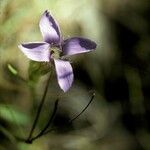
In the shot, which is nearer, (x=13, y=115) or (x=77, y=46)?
(x=77, y=46)

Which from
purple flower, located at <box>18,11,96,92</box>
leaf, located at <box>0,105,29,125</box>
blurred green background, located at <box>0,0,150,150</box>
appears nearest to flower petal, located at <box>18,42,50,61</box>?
purple flower, located at <box>18,11,96,92</box>

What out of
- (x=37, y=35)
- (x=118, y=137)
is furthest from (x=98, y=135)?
(x=37, y=35)

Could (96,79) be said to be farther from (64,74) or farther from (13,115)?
(64,74)

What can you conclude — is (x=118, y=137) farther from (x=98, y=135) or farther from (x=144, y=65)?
(x=144, y=65)

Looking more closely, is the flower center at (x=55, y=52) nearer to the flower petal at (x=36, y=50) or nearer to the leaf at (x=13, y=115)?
the flower petal at (x=36, y=50)

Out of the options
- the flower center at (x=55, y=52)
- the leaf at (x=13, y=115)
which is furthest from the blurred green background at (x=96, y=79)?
the flower center at (x=55, y=52)

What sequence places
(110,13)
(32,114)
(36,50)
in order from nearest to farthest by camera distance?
(36,50), (32,114), (110,13)

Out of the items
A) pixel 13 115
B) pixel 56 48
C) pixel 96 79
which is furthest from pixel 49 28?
pixel 96 79
